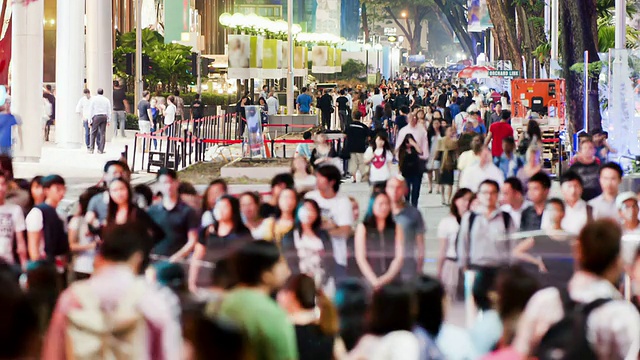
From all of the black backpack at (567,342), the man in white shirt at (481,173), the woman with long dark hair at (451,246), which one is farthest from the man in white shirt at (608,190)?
the black backpack at (567,342)

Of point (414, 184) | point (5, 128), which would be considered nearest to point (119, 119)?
point (5, 128)

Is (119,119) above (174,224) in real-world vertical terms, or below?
above

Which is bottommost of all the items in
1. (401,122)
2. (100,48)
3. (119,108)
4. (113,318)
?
(113,318)

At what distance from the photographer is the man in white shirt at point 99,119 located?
3653cm

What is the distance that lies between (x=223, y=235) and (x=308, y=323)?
3.29 meters

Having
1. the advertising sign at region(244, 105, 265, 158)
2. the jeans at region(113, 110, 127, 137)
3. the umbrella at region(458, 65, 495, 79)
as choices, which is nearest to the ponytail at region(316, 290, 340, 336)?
the advertising sign at region(244, 105, 265, 158)

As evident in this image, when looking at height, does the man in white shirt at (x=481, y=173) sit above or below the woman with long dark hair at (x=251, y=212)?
above

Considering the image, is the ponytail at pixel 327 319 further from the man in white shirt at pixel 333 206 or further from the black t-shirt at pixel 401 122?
the black t-shirt at pixel 401 122

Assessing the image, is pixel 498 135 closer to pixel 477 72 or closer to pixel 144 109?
pixel 144 109

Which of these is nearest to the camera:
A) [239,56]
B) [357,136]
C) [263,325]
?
[263,325]

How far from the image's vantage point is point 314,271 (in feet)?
35.7

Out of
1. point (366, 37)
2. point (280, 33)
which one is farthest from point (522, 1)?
point (366, 37)

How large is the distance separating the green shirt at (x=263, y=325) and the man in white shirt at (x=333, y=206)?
486 cm

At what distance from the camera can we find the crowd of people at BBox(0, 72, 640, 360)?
21.1 feet
